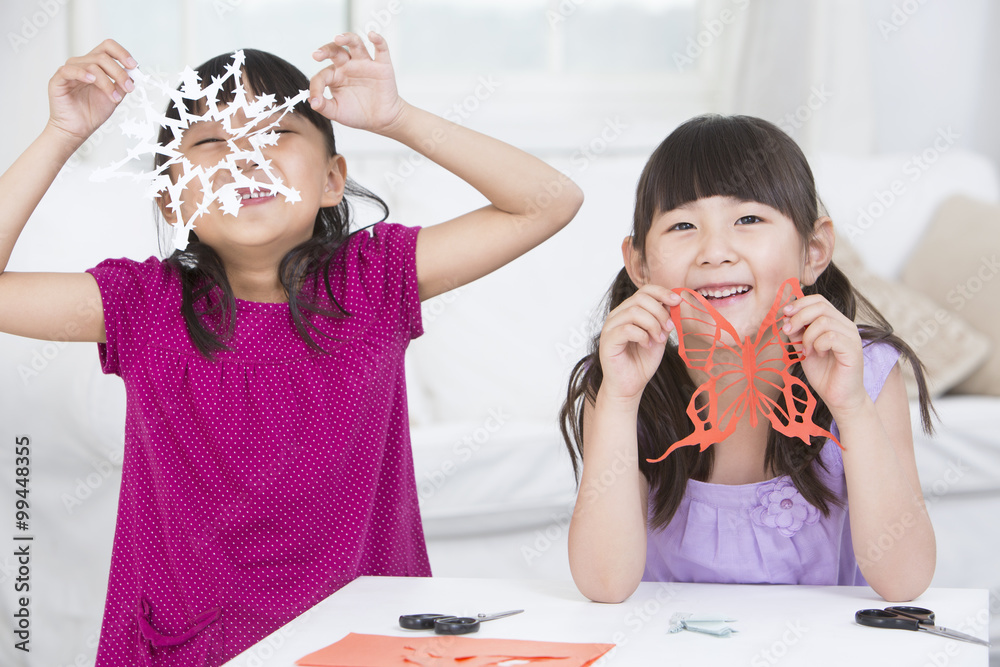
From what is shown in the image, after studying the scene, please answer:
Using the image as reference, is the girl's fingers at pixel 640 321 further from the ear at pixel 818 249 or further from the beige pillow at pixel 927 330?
the beige pillow at pixel 927 330

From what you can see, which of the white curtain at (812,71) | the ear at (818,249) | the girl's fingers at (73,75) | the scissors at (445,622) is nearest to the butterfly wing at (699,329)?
the ear at (818,249)

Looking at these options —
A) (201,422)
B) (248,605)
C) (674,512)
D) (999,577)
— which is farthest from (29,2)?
(999,577)

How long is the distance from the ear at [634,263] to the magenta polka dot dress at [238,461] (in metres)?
0.26

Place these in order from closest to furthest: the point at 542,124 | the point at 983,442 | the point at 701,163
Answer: the point at 701,163
the point at 983,442
the point at 542,124

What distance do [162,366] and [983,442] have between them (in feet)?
5.33

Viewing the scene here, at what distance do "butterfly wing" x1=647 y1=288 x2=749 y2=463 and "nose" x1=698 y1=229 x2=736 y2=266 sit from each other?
5 centimetres

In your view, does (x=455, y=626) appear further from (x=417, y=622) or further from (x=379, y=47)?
(x=379, y=47)

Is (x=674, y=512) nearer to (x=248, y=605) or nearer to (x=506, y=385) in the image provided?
(x=248, y=605)

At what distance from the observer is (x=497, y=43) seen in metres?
2.95

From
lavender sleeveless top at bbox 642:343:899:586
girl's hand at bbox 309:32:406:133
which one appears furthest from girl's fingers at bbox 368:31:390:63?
lavender sleeveless top at bbox 642:343:899:586

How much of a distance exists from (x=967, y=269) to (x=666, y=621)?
5.91 ft

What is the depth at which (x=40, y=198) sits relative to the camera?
3.63ft

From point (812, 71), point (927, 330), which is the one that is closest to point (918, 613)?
point (927, 330)

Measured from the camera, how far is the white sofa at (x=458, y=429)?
1.81 meters
